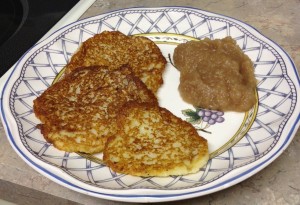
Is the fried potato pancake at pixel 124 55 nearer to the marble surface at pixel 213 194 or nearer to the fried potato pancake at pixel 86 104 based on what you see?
the fried potato pancake at pixel 86 104

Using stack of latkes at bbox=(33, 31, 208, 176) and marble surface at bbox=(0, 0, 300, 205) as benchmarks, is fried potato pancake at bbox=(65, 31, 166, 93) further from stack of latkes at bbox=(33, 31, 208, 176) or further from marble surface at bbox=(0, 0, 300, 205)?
marble surface at bbox=(0, 0, 300, 205)

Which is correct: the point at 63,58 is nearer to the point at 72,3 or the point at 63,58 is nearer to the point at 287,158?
the point at 72,3

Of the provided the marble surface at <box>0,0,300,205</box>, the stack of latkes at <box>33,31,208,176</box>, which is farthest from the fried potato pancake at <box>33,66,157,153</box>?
the marble surface at <box>0,0,300,205</box>

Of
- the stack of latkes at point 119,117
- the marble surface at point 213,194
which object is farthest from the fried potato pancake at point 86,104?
the marble surface at point 213,194

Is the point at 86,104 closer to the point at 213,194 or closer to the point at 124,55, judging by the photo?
the point at 124,55

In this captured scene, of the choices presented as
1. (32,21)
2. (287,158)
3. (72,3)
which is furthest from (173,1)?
(287,158)

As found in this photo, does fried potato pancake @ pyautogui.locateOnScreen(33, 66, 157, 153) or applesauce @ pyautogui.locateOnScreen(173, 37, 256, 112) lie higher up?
fried potato pancake @ pyautogui.locateOnScreen(33, 66, 157, 153)
